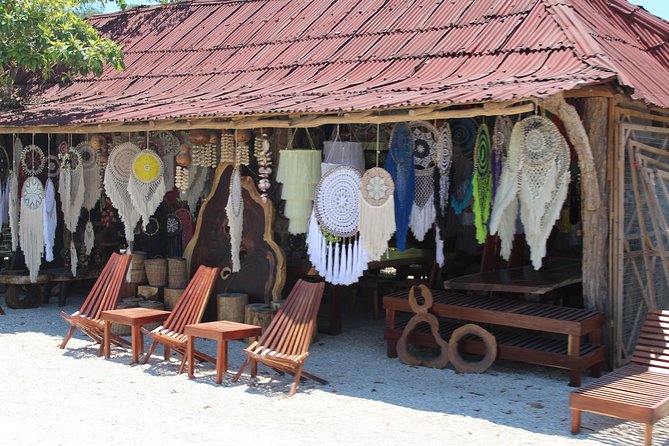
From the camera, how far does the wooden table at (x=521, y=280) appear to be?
7500mm

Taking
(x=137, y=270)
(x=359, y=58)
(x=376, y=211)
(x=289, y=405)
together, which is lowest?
(x=289, y=405)

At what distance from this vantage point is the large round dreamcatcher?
10.5m

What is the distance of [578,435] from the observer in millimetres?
5613

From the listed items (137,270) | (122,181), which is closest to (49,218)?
(122,181)

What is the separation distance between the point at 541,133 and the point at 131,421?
393 cm

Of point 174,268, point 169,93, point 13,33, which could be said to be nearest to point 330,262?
point 174,268

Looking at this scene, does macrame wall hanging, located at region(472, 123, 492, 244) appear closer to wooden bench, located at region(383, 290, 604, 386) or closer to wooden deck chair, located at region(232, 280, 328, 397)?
wooden bench, located at region(383, 290, 604, 386)

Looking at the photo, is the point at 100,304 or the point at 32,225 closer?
the point at 100,304

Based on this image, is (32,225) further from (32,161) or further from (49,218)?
(32,161)

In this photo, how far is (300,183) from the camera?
8250mm

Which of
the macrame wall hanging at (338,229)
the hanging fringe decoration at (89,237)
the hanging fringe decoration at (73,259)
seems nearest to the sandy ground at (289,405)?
the macrame wall hanging at (338,229)

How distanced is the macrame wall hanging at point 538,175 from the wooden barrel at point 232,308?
297 centimetres

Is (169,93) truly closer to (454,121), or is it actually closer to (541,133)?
(454,121)

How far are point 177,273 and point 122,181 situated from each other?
48.9 inches
